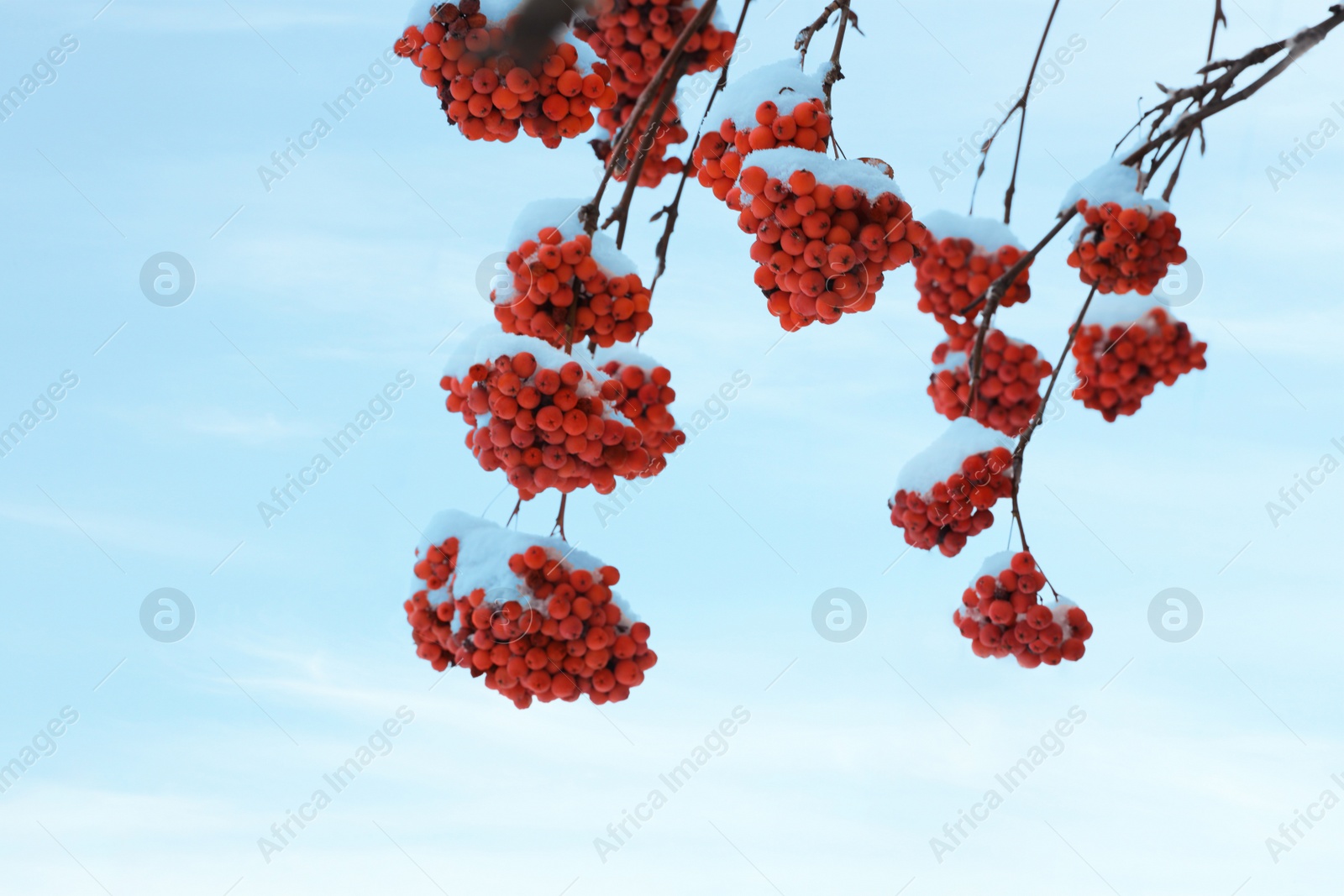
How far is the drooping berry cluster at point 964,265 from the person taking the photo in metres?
2.80

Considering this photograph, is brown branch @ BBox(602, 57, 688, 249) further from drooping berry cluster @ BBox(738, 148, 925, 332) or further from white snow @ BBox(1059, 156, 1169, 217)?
white snow @ BBox(1059, 156, 1169, 217)

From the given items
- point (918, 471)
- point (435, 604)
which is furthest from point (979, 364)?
point (435, 604)

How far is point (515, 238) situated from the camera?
1.96m

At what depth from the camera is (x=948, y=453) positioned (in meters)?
2.71

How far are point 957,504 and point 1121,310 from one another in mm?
932

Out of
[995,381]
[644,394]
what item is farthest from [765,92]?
[995,381]

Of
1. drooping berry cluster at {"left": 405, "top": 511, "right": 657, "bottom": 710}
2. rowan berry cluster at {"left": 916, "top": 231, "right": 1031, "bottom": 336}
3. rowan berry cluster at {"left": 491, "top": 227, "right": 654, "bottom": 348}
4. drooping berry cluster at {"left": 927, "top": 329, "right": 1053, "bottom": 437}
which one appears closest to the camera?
rowan berry cluster at {"left": 491, "top": 227, "right": 654, "bottom": 348}

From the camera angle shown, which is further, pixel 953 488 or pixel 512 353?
pixel 953 488

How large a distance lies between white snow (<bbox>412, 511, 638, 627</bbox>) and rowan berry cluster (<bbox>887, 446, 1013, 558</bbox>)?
0.93 m

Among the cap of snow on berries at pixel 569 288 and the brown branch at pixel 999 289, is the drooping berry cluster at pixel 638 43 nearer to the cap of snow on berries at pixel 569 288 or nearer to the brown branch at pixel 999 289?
the cap of snow on berries at pixel 569 288

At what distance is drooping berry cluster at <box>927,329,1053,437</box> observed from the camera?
2951 mm

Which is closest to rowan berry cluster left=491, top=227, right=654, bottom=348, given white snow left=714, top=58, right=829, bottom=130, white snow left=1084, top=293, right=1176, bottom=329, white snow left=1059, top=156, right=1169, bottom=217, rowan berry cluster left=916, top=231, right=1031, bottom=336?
white snow left=714, top=58, right=829, bottom=130

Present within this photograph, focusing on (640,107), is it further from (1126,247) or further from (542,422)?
(1126,247)

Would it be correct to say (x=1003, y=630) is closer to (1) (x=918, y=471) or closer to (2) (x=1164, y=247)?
(1) (x=918, y=471)
